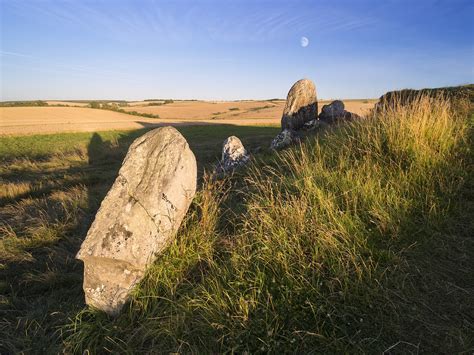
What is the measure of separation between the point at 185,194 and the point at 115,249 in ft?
4.03

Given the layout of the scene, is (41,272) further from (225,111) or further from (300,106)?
(225,111)

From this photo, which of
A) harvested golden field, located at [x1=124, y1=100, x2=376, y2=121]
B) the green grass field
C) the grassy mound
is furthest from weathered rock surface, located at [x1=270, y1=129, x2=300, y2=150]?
harvested golden field, located at [x1=124, y1=100, x2=376, y2=121]

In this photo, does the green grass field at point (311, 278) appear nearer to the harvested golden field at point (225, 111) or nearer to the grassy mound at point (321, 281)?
the grassy mound at point (321, 281)

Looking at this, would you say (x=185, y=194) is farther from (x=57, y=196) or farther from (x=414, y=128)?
(x=57, y=196)

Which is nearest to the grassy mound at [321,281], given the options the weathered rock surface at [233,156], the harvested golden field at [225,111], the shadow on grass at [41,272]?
the shadow on grass at [41,272]

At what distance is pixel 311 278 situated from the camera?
347 cm

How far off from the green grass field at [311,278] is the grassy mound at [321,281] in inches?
0.7

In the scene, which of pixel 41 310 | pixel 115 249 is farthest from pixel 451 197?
pixel 41 310

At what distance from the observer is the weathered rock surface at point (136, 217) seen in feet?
13.6

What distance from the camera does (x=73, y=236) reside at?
676cm

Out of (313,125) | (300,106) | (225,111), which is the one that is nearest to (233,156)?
(313,125)

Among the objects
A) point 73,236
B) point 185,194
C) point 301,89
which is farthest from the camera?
point 301,89

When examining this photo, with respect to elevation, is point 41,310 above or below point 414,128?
below

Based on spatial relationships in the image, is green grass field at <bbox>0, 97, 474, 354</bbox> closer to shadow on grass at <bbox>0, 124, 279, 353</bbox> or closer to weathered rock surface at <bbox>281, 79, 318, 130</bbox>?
shadow on grass at <bbox>0, 124, 279, 353</bbox>
